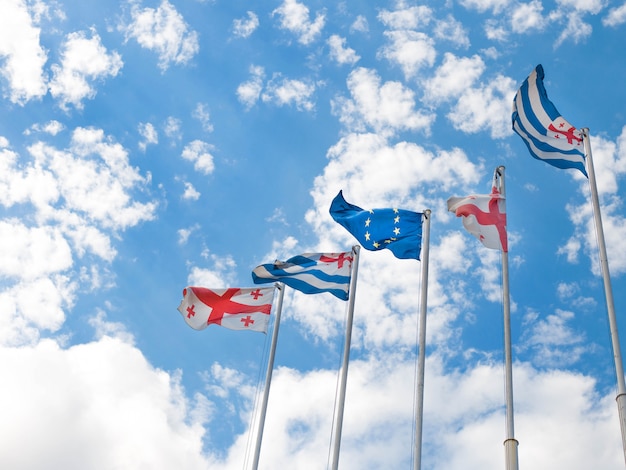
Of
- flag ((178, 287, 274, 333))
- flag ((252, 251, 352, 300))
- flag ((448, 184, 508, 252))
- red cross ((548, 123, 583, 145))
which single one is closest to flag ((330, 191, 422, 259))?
flag ((252, 251, 352, 300))

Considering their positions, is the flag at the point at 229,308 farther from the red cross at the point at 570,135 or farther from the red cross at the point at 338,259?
the red cross at the point at 570,135

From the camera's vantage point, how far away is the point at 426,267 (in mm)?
28047

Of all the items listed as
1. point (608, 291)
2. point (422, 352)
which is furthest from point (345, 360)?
point (608, 291)

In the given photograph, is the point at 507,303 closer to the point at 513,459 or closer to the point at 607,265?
the point at 607,265

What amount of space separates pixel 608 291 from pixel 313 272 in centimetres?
1222

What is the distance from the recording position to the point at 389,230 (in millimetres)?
29031

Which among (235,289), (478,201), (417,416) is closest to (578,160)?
(478,201)

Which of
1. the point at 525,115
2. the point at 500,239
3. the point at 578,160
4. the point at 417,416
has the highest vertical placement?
the point at 525,115

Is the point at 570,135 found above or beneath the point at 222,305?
above

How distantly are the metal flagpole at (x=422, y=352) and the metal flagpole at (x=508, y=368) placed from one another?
10.3ft

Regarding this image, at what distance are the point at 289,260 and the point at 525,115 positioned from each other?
1019 cm

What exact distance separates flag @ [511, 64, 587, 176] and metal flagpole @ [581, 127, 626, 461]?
0.59m

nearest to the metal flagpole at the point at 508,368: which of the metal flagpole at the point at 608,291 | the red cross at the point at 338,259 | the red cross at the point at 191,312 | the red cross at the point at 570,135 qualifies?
the red cross at the point at 570,135

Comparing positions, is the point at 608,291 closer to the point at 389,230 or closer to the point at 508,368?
the point at 508,368
